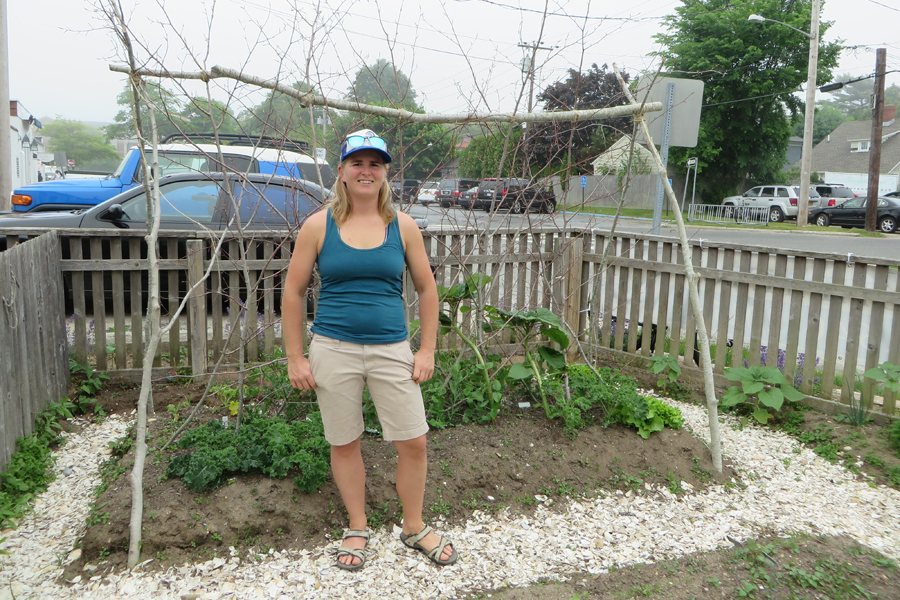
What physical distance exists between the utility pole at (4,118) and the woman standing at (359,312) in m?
9.86

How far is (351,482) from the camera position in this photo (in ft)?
9.45

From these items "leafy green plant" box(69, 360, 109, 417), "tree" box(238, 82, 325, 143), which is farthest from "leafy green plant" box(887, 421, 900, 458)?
"leafy green plant" box(69, 360, 109, 417)

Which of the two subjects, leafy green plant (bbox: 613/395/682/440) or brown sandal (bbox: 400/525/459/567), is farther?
leafy green plant (bbox: 613/395/682/440)

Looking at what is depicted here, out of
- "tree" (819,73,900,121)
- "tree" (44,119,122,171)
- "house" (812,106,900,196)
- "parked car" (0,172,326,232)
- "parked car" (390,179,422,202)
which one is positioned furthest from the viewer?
"tree" (819,73,900,121)

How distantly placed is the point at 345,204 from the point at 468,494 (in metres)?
1.68

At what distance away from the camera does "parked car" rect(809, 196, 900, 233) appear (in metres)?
24.5

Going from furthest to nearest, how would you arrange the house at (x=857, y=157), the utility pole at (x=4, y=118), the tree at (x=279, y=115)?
1. the house at (x=857, y=157)
2. the utility pole at (x=4, y=118)
3. the tree at (x=279, y=115)

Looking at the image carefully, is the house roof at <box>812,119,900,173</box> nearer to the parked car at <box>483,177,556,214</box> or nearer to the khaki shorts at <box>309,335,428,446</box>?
the parked car at <box>483,177,556,214</box>

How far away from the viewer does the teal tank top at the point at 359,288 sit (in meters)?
2.64

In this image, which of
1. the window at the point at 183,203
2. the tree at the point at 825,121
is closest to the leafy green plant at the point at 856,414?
the window at the point at 183,203

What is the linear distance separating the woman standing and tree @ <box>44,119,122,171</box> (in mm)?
131261

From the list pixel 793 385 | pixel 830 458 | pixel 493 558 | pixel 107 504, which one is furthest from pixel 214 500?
pixel 793 385

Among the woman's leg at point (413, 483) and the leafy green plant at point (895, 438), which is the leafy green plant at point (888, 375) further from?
the woman's leg at point (413, 483)

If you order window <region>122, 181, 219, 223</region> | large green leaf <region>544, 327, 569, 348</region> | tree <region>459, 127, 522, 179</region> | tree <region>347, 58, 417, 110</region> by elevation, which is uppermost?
tree <region>347, 58, 417, 110</region>
